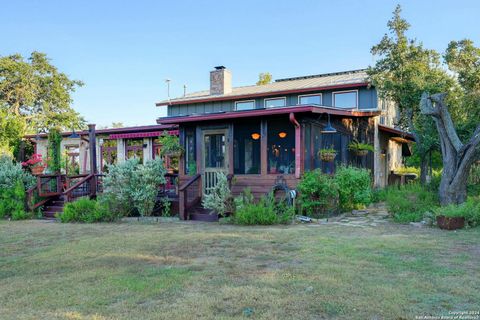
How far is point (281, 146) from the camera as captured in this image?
420 inches

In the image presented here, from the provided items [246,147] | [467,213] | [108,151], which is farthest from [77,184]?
[467,213]

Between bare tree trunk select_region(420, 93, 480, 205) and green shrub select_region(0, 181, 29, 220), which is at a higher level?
bare tree trunk select_region(420, 93, 480, 205)

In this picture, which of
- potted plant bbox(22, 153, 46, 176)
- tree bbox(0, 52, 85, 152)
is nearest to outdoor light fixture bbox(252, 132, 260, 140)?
potted plant bbox(22, 153, 46, 176)

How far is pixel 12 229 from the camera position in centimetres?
930

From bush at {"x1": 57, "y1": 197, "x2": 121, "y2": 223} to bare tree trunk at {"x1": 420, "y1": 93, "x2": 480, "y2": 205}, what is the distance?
850cm

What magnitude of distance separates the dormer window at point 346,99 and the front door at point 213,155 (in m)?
7.44

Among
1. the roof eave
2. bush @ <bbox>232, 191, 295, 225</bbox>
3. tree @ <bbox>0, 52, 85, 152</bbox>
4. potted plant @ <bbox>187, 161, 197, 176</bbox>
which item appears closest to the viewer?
bush @ <bbox>232, 191, 295, 225</bbox>

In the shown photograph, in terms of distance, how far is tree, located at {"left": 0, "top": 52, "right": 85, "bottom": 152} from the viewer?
100ft

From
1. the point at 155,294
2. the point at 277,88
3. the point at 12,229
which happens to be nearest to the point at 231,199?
the point at 12,229

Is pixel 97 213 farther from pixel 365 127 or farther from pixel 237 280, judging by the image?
pixel 365 127

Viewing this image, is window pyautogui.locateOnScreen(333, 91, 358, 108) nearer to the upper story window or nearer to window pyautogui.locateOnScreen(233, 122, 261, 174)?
the upper story window

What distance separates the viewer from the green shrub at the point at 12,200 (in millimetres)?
11945

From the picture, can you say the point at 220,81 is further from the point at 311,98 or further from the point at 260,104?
the point at 311,98

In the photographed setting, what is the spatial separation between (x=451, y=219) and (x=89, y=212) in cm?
880
